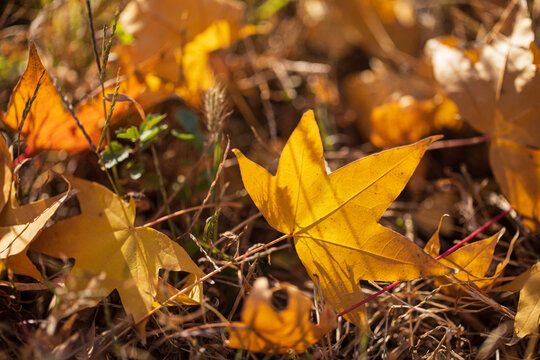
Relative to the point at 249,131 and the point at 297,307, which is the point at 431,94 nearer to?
the point at 249,131

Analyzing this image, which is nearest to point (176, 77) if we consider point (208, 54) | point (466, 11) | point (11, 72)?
point (208, 54)

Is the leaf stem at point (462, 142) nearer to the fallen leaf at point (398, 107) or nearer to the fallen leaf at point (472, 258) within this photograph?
the fallen leaf at point (398, 107)

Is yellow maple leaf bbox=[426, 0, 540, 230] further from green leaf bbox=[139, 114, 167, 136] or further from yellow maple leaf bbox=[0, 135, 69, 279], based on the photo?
yellow maple leaf bbox=[0, 135, 69, 279]

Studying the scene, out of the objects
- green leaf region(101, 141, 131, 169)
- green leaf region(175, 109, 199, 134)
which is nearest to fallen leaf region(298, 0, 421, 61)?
green leaf region(175, 109, 199, 134)

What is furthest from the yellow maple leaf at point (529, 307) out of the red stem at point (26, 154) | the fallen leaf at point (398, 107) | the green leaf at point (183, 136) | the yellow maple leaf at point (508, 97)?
the red stem at point (26, 154)

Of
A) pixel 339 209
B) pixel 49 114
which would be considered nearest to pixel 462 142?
pixel 339 209

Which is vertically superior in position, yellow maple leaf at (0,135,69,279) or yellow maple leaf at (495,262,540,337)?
yellow maple leaf at (0,135,69,279)
